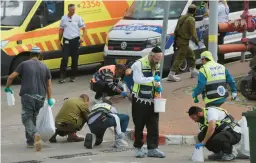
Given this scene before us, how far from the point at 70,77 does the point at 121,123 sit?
5.98 metres

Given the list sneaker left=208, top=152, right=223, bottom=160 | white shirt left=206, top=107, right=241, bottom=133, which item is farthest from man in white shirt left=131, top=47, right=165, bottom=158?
white shirt left=206, top=107, right=241, bottom=133

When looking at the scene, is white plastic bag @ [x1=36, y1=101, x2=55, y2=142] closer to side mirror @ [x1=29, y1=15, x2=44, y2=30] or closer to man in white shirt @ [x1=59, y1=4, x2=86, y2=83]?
man in white shirt @ [x1=59, y1=4, x2=86, y2=83]

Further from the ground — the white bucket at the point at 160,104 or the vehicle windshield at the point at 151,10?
the vehicle windshield at the point at 151,10

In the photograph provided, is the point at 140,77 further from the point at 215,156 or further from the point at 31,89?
the point at 31,89

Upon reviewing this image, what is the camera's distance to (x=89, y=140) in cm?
1150

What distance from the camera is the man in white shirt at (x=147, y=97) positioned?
10250 millimetres

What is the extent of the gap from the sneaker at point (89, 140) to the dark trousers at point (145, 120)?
111 cm

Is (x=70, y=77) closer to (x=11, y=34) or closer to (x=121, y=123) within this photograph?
(x=11, y=34)

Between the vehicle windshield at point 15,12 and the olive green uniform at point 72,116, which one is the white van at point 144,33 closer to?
the vehicle windshield at point 15,12

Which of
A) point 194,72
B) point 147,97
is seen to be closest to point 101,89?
point 194,72

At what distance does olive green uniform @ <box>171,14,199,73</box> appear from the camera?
15648 millimetres

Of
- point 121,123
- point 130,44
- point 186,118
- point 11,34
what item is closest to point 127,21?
point 130,44

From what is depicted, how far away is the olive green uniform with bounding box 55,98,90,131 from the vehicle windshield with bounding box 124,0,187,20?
5.66 m

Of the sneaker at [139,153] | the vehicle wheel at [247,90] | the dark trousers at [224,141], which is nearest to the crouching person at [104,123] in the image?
the sneaker at [139,153]
